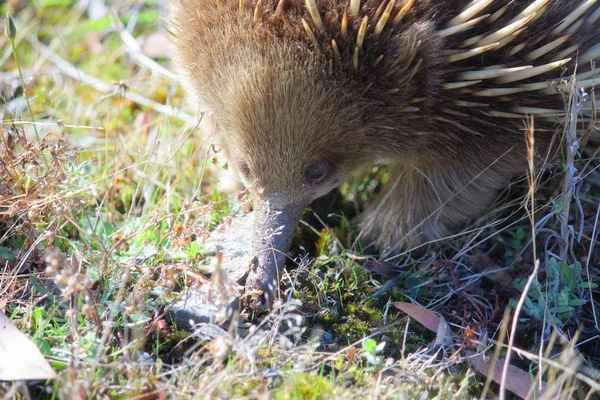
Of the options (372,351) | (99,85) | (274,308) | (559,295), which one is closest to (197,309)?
(274,308)

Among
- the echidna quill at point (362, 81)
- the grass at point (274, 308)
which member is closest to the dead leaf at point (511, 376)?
the grass at point (274, 308)

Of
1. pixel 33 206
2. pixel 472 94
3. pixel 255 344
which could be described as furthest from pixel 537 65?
pixel 33 206

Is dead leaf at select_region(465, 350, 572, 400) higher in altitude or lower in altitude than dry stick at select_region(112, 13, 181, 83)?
lower

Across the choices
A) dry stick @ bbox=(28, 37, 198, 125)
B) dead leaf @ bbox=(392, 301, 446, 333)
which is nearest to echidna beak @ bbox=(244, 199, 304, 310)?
dead leaf @ bbox=(392, 301, 446, 333)

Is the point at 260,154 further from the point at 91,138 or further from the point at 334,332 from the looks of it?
the point at 91,138

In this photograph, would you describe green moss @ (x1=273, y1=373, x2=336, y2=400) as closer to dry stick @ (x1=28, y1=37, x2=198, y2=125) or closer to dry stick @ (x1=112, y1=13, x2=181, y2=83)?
dry stick @ (x1=28, y1=37, x2=198, y2=125)
